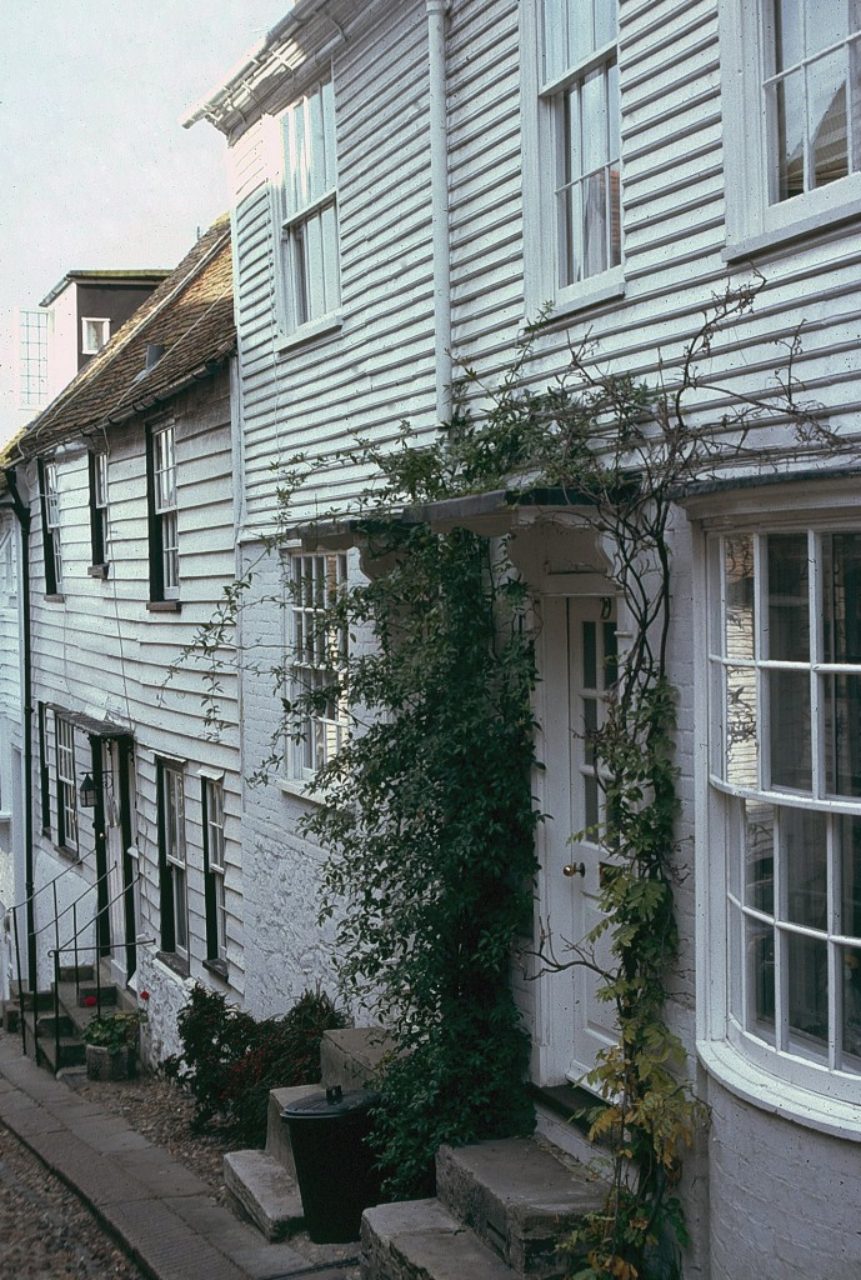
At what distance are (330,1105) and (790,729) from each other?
3768 mm

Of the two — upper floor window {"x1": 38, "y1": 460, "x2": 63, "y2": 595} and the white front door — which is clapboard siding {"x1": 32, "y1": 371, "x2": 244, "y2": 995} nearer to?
upper floor window {"x1": 38, "y1": 460, "x2": 63, "y2": 595}

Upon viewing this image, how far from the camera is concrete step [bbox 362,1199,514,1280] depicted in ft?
21.1

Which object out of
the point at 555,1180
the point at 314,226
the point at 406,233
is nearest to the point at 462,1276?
the point at 555,1180

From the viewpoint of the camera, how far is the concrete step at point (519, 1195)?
626 cm

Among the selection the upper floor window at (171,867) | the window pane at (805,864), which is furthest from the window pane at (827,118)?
the upper floor window at (171,867)

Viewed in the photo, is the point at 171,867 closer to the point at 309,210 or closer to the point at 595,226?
the point at 309,210

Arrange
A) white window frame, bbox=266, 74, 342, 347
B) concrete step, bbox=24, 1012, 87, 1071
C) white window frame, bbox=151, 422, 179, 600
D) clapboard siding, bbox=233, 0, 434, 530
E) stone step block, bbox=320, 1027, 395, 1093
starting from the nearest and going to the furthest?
stone step block, bbox=320, 1027, 395, 1093
clapboard siding, bbox=233, 0, 434, 530
white window frame, bbox=266, 74, 342, 347
white window frame, bbox=151, 422, 179, 600
concrete step, bbox=24, 1012, 87, 1071

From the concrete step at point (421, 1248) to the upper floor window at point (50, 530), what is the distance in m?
13.3

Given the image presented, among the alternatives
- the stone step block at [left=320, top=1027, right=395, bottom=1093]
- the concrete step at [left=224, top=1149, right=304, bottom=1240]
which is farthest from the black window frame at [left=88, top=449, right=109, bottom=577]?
the concrete step at [left=224, top=1149, right=304, bottom=1240]

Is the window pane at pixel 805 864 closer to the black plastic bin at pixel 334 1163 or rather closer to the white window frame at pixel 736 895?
the white window frame at pixel 736 895

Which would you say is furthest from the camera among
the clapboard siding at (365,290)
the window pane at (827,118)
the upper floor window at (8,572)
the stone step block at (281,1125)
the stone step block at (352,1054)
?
the upper floor window at (8,572)

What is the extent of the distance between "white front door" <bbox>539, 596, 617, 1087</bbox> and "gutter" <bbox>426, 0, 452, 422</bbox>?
1.77 metres

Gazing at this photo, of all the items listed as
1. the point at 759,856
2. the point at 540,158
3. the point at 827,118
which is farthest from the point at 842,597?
the point at 540,158

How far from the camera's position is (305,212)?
426 inches
